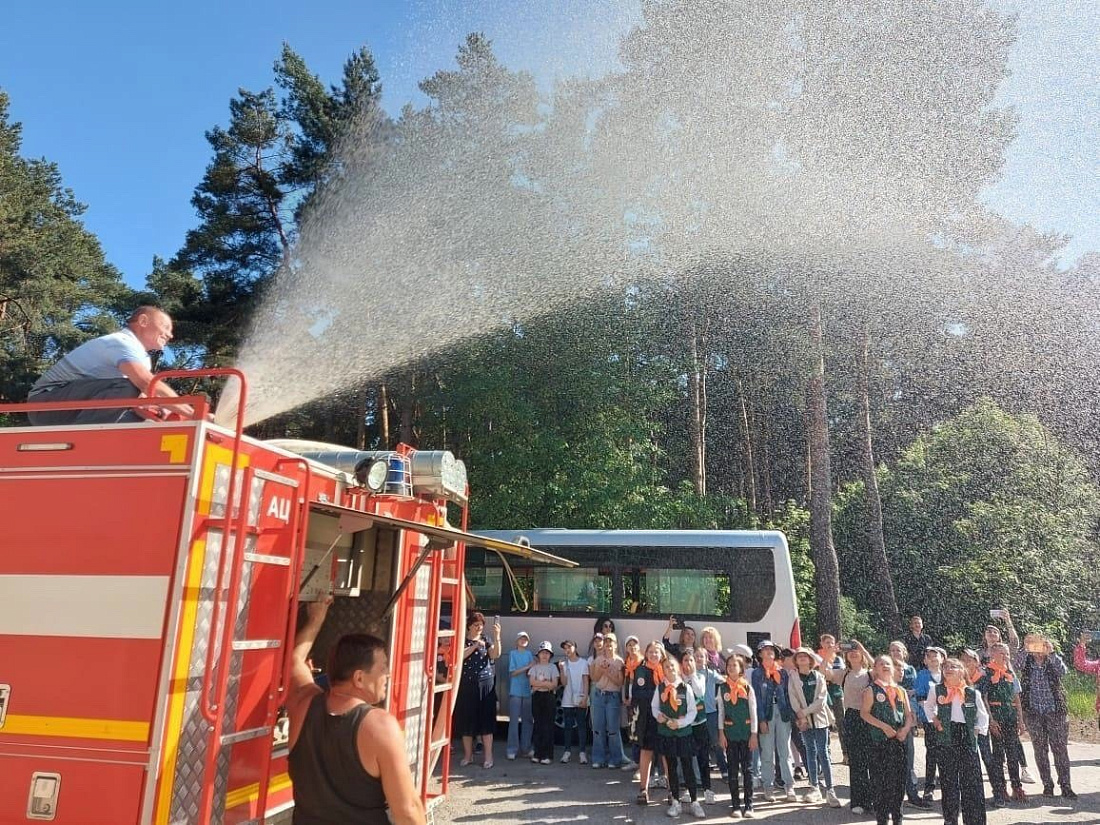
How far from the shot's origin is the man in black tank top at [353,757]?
291 centimetres

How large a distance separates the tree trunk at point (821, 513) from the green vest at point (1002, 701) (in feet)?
34.0

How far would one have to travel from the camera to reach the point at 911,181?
19609 mm

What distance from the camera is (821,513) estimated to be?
20219mm

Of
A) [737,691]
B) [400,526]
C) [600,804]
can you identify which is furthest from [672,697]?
[400,526]

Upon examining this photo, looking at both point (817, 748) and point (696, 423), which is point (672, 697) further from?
point (696, 423)

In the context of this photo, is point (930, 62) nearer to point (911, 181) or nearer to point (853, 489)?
point (911, 181)

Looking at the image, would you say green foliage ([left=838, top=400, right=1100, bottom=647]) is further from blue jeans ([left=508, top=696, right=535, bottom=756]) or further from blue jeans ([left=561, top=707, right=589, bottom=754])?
blue jeans ([left=508, top=696, right=535, bottom=756])

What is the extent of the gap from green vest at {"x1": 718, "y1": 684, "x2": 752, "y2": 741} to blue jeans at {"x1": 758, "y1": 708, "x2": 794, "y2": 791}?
98 centimetres

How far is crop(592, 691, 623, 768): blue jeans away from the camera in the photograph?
1113cm

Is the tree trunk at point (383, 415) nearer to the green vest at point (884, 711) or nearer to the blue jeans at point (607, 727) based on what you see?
the blue jeans at point (607, 727)

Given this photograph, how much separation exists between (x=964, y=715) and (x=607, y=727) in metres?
5.13

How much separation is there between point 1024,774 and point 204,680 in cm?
1105

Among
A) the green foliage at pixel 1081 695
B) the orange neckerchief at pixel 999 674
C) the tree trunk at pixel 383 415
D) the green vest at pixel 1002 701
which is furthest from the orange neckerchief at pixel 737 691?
the tree trunk at pixel 383 415

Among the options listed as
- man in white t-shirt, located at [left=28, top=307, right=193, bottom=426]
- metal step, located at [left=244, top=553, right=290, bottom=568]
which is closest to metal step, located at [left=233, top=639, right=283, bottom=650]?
metal step, located at [left=244, top=553, right=290, bottom=568]
